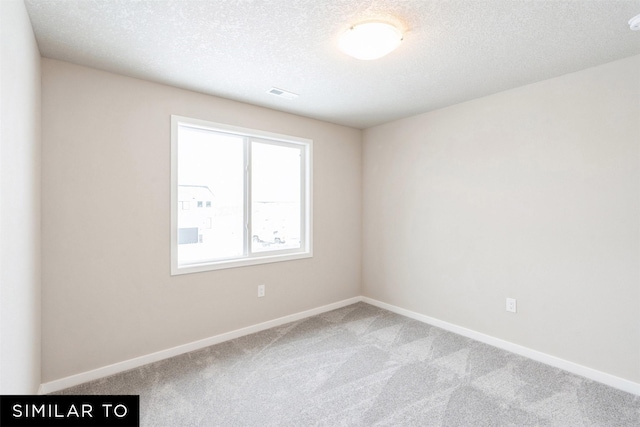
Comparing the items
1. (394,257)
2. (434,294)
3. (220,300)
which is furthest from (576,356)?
(220,300)

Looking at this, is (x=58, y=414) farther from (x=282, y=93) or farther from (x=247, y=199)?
(x=282, y=93)

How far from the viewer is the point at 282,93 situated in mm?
3027

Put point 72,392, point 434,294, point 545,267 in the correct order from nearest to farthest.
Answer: point 72,392 < point 545,267 < point 434,294

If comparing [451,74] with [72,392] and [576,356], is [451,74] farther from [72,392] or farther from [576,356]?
[72,392]

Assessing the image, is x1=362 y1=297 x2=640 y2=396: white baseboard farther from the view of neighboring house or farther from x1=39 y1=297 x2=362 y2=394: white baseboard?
the view of neighboring house

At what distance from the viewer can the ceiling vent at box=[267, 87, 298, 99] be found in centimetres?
295

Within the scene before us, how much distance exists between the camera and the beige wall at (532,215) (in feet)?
7.73

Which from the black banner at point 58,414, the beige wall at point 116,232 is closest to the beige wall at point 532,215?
the beige wall at point 116,232

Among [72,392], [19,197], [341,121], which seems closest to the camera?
[19,197]

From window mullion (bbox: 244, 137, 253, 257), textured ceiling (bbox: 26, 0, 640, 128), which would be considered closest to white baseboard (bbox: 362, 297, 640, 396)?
window mullion (bbox: 244, 137, 253, 257)

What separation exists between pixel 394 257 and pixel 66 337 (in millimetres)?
3289

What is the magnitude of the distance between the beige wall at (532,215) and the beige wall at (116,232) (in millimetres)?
1896

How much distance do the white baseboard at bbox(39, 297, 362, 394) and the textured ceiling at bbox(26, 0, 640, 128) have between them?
2.33 m

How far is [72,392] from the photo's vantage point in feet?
7.54
